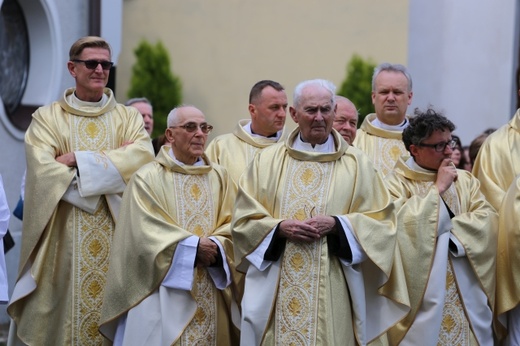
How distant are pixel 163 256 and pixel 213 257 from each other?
0.99ft

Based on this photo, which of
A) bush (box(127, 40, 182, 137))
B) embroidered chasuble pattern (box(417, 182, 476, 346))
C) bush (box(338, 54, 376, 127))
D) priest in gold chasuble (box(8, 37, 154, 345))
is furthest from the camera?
bush (box(127, 40, 182, 137))

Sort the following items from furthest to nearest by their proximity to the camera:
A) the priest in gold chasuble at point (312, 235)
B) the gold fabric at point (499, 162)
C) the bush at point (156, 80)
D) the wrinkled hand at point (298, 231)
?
the bush at point (156, 80) < the gold fabric at point (499, 162) < the priest in gold chasuble at point (312, 235) < the wrinkled hand at point (298, 231)

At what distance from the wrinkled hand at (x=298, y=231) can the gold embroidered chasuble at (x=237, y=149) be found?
1.81 metres

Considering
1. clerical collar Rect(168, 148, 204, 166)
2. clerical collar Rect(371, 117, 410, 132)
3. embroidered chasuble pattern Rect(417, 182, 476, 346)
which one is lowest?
embroidered chasuble pattern Rect(417, 182, 476, 346)

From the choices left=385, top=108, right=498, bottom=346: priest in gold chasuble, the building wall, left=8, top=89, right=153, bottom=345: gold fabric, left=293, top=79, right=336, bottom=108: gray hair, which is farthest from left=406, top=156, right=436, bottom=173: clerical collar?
the building wall

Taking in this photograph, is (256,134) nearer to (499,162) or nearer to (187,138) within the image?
(187,138)

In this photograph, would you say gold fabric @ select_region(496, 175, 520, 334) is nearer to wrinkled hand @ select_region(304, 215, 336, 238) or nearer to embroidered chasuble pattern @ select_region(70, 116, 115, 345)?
wrinkled hand @ select_region(304, 215, 336, 238)

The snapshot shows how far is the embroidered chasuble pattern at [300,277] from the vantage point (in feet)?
24.7

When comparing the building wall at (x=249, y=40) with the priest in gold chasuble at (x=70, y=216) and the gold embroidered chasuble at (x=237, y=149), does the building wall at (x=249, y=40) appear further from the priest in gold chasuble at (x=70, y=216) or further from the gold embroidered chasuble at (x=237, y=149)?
the priest in gold chasuble at (x=70, y=216)


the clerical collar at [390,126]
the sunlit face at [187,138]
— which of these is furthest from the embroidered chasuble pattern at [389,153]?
the sunlit face at [187,138]

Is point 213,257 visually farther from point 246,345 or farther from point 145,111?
point 145,111

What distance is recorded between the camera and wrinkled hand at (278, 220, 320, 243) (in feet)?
24.3

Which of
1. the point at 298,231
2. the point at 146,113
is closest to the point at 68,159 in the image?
the point at 298,231

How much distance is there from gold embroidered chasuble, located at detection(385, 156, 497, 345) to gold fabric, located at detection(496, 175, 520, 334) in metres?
0.15
